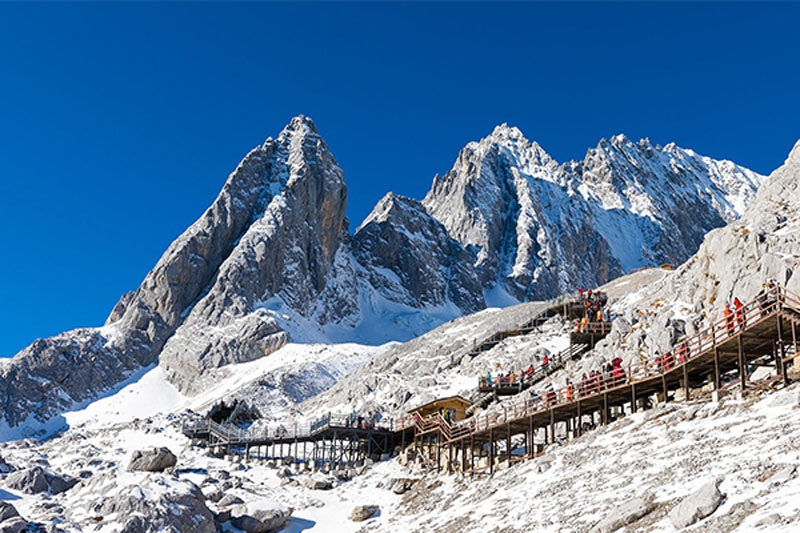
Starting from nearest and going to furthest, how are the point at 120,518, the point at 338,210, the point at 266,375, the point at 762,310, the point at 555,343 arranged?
the point at 762,310, the point at 120,518, the point at 555,343, the point at 266,375, the point at 338,210

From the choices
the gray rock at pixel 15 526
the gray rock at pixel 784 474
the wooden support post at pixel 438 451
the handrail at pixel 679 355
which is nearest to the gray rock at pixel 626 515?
the gray rock at pixel 784 474

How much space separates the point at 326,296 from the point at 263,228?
20.8 m

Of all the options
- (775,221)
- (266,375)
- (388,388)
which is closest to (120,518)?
(388,388)

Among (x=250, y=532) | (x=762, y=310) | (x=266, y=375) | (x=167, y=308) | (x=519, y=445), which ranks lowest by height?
(x=250, y=532)

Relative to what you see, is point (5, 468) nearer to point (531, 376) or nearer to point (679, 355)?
point (531, 376)

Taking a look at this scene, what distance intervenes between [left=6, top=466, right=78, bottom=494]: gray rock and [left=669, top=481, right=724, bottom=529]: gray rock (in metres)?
39.4

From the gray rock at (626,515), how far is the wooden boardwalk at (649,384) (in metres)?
10.1

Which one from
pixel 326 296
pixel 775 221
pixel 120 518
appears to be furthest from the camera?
pixel 326 296

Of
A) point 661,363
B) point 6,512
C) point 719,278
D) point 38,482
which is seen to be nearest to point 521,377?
point 719,278

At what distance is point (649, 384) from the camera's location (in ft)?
118

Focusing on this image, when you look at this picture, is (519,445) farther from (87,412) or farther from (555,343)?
(87,412)

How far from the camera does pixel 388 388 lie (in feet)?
244

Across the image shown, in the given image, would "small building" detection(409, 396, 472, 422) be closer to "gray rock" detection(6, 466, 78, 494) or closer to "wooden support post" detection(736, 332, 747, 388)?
"gray rock" detection(6, 466, 78, 494)

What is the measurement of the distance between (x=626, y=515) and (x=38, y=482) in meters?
A: 38.5
